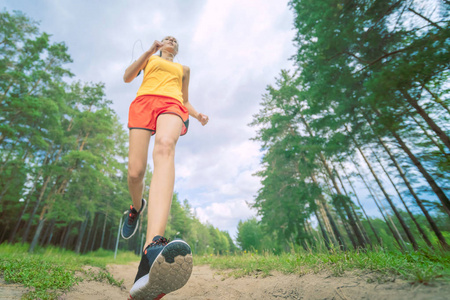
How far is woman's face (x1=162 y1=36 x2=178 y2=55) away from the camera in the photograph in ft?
Result: 7.24

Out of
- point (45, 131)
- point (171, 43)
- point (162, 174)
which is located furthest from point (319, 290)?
point (45, 131)

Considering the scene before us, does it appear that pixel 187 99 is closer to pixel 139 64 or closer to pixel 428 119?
pixel 139 64

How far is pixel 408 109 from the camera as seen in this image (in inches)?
181

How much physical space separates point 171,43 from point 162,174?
162 centimetres

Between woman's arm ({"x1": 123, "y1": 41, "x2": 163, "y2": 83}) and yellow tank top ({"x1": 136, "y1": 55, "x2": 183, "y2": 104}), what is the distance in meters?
0.06

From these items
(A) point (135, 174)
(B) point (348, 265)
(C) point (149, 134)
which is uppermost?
(C) point (149, 134)

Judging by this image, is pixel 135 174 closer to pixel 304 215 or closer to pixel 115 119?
pixel 304 215

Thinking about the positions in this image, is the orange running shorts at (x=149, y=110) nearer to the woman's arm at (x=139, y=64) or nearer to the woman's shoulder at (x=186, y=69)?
the woman's arm at (x=139, y=64)

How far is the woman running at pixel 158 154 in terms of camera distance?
3.56ft

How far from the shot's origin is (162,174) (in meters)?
1.48

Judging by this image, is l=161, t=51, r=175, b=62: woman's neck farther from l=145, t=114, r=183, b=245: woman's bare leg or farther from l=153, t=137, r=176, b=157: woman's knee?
l=153, t=137, r=176, b=157: woman's knee

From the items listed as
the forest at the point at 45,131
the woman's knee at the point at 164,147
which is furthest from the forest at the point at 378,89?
the forest at the point at 45,131

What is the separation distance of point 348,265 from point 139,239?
3599cm

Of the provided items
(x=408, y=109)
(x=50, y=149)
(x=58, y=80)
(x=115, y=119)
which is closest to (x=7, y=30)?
(x=58, y=80)
